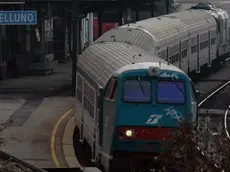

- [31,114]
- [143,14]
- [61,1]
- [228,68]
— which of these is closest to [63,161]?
[31,114]

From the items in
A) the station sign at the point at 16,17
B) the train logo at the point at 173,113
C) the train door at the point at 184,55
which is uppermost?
the station sign at the point at 16,17

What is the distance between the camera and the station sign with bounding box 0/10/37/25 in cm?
2889

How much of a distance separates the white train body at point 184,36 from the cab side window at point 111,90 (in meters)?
5.63

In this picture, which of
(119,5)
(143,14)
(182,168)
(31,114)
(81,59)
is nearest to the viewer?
(182,168)

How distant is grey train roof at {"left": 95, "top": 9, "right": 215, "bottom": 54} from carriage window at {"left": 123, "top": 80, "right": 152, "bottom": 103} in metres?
5.82

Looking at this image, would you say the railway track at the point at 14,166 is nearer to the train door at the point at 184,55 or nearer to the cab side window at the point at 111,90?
the cab side window at the point at 111,90

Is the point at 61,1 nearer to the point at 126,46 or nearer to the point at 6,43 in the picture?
the point at 6,43

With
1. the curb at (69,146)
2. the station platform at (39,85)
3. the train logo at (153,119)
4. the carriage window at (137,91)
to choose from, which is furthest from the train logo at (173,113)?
the station platform at (39,85)

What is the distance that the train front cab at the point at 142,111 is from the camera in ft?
44.6

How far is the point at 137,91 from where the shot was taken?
14000 mm

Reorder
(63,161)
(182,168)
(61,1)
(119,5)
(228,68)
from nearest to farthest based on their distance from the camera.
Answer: (182,168) → (63,161) → (61,1) → (119,5) → (228,68)

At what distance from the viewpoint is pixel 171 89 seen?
14.0 meters

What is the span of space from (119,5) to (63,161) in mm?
21014

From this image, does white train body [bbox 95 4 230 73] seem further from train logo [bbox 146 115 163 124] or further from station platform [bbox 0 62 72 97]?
Result: train logo [bbox 146 115 163 124]
